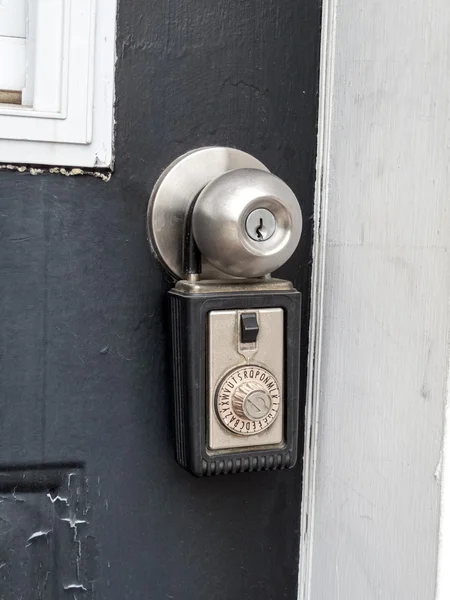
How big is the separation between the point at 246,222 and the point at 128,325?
0.17 meters

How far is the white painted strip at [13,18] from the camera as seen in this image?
70 centimetres

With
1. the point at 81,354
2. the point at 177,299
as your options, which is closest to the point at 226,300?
the point at 177,299

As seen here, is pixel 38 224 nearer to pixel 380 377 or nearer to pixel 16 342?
pixel 16 342

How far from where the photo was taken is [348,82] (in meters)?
0.73

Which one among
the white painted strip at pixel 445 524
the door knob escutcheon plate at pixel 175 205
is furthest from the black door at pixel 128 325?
the white painted strip at pixel 445 524

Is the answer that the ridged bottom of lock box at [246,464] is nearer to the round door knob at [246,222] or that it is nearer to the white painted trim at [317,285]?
the white painted trim at [317,285]

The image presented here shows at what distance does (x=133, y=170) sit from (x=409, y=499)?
42cm

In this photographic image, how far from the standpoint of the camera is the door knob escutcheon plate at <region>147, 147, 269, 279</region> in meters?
0.71

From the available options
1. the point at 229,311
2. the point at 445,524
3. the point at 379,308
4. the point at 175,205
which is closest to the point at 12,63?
the point at 175,205

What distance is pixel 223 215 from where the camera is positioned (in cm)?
65

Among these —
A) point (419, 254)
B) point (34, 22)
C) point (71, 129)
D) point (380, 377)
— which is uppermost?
point (34, 22)

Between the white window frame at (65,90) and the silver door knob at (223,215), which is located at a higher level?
the white window frame at (65,90)

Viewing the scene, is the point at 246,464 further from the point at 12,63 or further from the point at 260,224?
the point at 12,63

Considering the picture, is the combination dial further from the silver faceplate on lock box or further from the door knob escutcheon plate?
the door knob escutcheon plate
